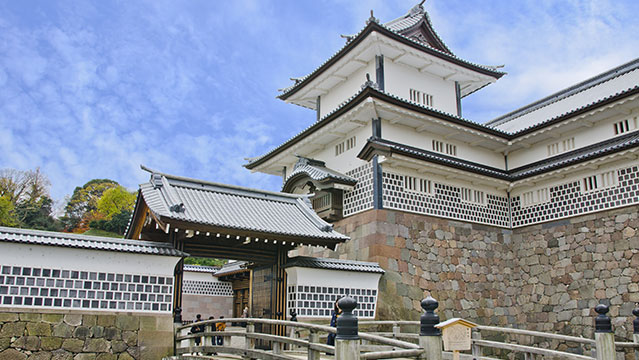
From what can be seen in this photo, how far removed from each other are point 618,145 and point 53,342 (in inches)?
693

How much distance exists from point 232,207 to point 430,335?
873cm

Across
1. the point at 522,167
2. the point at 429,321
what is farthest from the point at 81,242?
the point at 522,167

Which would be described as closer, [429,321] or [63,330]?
[429,321]

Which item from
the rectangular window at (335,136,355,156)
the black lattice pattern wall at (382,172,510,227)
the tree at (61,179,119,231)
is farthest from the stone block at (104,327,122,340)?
the tree at (61,179,119,231)

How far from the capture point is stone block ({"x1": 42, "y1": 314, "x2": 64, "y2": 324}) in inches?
451

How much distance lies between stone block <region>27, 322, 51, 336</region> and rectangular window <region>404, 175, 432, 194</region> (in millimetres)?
11980

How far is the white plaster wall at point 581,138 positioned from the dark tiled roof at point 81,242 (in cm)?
1480

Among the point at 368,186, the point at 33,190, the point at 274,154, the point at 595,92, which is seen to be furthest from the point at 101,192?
the point at 595,92

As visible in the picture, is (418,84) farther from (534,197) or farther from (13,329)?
(13,329)

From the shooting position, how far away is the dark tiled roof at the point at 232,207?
534 inches

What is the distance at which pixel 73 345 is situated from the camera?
11.6 meters

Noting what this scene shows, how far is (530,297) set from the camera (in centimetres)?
1936

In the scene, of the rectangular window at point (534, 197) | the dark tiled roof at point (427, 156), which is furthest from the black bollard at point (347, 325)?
the rectangular window at point (534, 197)

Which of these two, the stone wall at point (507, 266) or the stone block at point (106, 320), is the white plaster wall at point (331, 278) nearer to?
the stone wall at point (507, 266)
